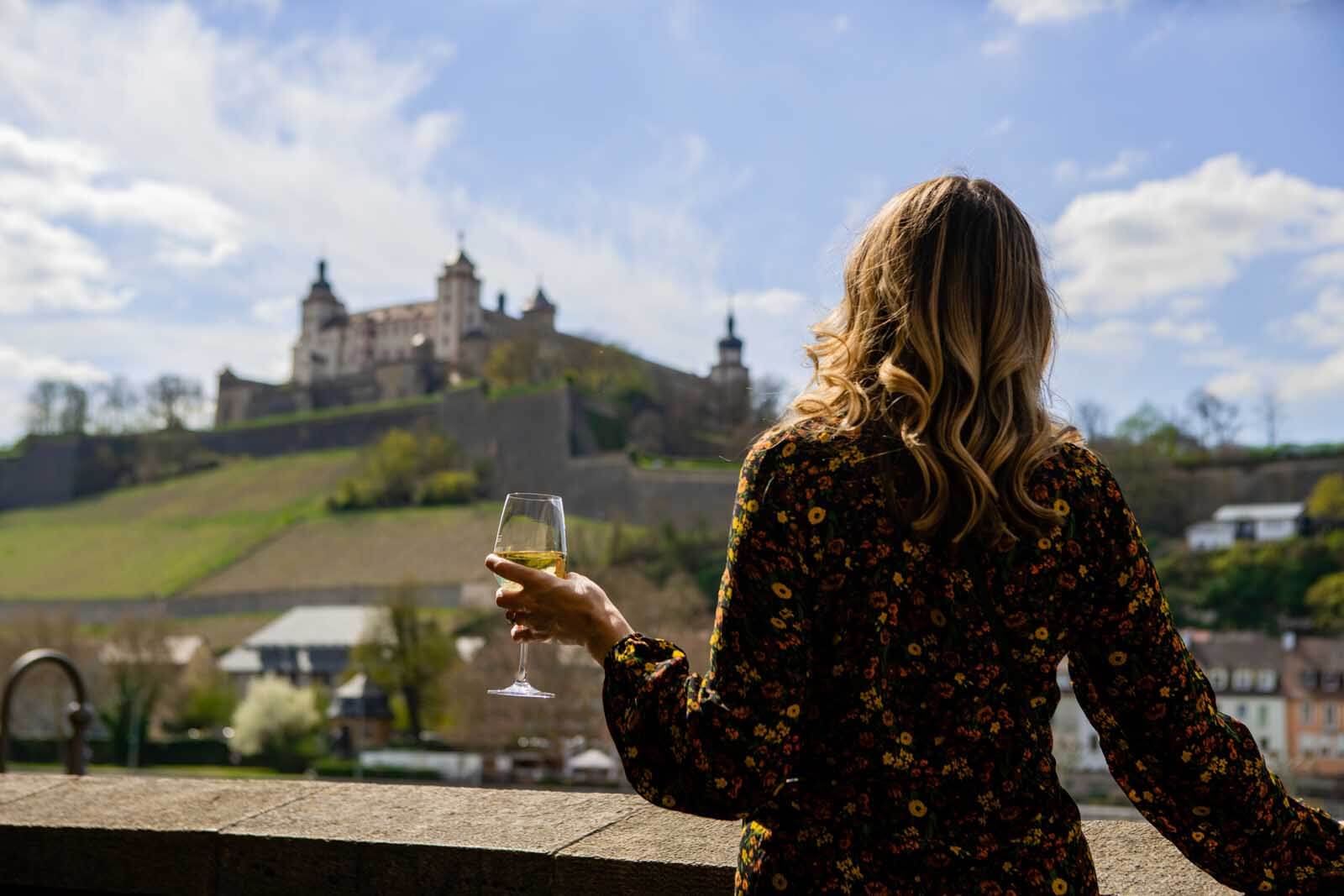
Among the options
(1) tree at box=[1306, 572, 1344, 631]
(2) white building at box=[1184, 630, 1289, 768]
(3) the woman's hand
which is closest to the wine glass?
(3) the woman's hand

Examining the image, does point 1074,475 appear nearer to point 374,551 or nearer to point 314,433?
point 374,551

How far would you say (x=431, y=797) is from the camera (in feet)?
6.37

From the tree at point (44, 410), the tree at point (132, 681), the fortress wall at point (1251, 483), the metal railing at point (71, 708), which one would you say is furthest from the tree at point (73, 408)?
the metal railing at point (71, 708)

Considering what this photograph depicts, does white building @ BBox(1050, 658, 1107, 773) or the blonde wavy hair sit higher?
the blonde wavy hair

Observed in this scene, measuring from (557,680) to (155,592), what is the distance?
30209mm

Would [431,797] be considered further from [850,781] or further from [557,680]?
[557,680]

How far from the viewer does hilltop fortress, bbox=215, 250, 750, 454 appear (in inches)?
2569

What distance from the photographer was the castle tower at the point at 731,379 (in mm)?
65062

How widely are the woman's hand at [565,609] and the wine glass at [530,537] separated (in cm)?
11

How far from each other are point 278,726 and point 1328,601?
34.1 metres

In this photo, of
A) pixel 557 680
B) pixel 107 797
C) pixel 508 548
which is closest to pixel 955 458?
pixel 508 548

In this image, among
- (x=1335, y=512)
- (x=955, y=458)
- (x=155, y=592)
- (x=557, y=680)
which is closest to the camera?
(x=955, y=458)

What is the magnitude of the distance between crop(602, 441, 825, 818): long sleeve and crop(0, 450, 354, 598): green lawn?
196 feet

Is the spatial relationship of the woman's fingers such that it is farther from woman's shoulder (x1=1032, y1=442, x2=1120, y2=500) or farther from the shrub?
the shrub
